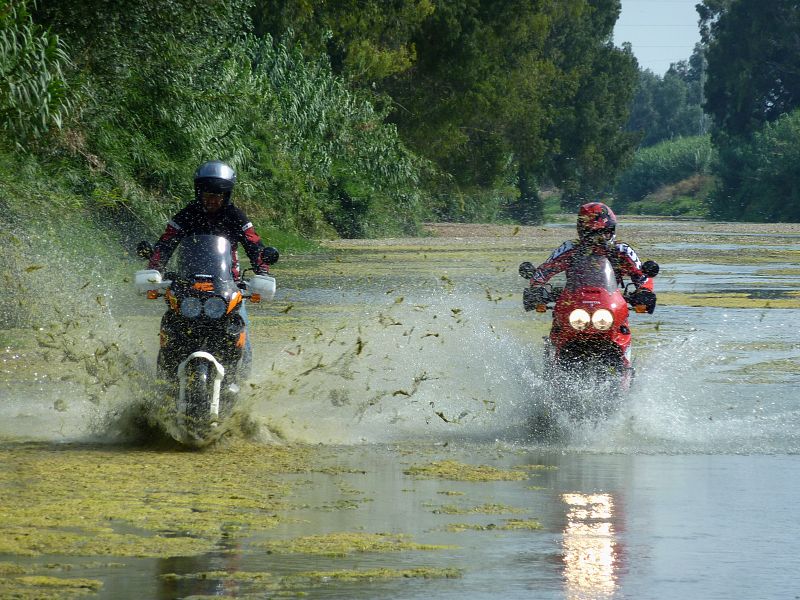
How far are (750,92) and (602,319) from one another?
9689 cm

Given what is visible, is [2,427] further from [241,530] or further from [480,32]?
[480,32]

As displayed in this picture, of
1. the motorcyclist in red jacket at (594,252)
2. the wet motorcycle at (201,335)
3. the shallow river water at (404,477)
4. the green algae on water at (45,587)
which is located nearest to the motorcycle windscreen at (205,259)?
the wet motorcycle at (201,335)

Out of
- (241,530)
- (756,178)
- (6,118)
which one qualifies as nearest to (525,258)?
(6,118)

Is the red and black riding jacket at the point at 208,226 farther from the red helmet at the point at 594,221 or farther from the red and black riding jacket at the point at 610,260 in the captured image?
the red helmet at the point at 594,221

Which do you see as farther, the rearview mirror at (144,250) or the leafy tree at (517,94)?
the leafy tree at (517,94)

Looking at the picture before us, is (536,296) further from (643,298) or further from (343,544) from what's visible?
(343,544)

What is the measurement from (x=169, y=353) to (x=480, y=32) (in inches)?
2154

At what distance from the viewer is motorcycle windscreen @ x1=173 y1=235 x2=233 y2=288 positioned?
9.73m

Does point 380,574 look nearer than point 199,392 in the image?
Yes

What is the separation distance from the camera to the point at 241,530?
7.21m

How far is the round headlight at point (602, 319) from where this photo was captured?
1038 centimetres

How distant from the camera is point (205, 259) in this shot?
9797 millimetres

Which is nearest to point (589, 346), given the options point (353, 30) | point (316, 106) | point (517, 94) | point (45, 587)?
point (45, 587)

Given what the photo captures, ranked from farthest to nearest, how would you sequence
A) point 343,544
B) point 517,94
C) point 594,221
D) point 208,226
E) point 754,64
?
point 754,64 < point 517,94 < point 594,221 < point 208,226 < point 343,544
